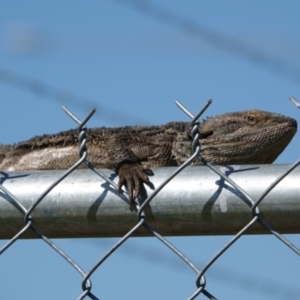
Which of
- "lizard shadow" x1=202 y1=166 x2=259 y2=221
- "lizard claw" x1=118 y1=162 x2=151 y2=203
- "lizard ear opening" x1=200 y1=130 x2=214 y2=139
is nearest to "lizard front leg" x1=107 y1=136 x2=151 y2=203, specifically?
"lizard claw" x1=118 y1=162 x2=151 y2=203

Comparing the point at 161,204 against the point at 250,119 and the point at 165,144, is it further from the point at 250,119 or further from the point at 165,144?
the point at 165,144

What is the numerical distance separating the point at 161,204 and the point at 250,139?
315cm

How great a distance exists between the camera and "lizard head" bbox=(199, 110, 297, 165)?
24.4 feet

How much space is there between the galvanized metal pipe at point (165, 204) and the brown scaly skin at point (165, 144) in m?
1.66

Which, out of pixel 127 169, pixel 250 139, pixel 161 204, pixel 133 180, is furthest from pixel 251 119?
pixel 161 204

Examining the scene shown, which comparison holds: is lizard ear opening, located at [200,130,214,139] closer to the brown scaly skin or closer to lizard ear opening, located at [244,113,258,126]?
the brown scaly skin

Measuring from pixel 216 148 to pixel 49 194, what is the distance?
322 centimetres

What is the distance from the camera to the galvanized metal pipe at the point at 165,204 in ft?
14.1

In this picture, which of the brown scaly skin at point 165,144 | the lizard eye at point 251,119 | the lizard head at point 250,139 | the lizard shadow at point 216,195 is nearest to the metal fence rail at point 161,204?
the lizard shadow at point 216,195

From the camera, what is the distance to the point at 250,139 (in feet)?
24.7

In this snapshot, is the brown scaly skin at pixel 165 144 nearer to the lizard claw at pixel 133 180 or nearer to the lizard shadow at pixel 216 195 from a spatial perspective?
the lizard claw at pixel 133 180

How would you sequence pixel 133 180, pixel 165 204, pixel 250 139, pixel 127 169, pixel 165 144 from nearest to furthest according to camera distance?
pixel 165 204 < pixel 133 180 < pixel 127 169 < pixel 250 139 < pixel 165 144

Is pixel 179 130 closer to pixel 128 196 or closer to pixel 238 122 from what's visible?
pixel 238 122

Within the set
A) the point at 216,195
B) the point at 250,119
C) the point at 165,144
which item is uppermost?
the point at 250,119
